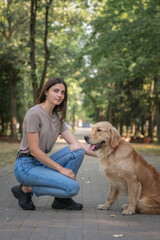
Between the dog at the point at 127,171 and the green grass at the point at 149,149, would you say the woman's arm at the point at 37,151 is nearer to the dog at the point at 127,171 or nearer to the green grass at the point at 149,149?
the dog at the point at 127,171

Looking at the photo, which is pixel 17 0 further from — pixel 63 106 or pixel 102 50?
pixel 63 106

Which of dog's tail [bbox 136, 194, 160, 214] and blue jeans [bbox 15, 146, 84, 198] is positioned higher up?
blue jeans [bbox 15, 146, 84, 198]

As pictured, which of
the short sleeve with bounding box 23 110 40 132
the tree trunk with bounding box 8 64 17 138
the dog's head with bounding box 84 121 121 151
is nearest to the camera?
the short sleeve with bounding box 23 110 40 132

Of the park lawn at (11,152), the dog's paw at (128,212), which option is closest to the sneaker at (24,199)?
the dog's paw at (128,212)

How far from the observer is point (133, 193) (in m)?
5.03

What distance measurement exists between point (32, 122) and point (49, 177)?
33.3 inches

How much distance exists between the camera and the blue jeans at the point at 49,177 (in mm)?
5035

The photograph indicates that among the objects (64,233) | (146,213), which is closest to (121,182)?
(146,213)

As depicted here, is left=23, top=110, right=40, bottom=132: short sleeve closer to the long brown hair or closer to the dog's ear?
the long brown hair

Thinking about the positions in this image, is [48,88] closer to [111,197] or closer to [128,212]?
[111,197]

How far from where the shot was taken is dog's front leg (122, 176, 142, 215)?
198 inches

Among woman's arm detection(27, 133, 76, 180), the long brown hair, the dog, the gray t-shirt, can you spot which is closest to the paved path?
the dog

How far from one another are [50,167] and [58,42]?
2287 centimetres

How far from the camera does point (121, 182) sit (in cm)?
518
